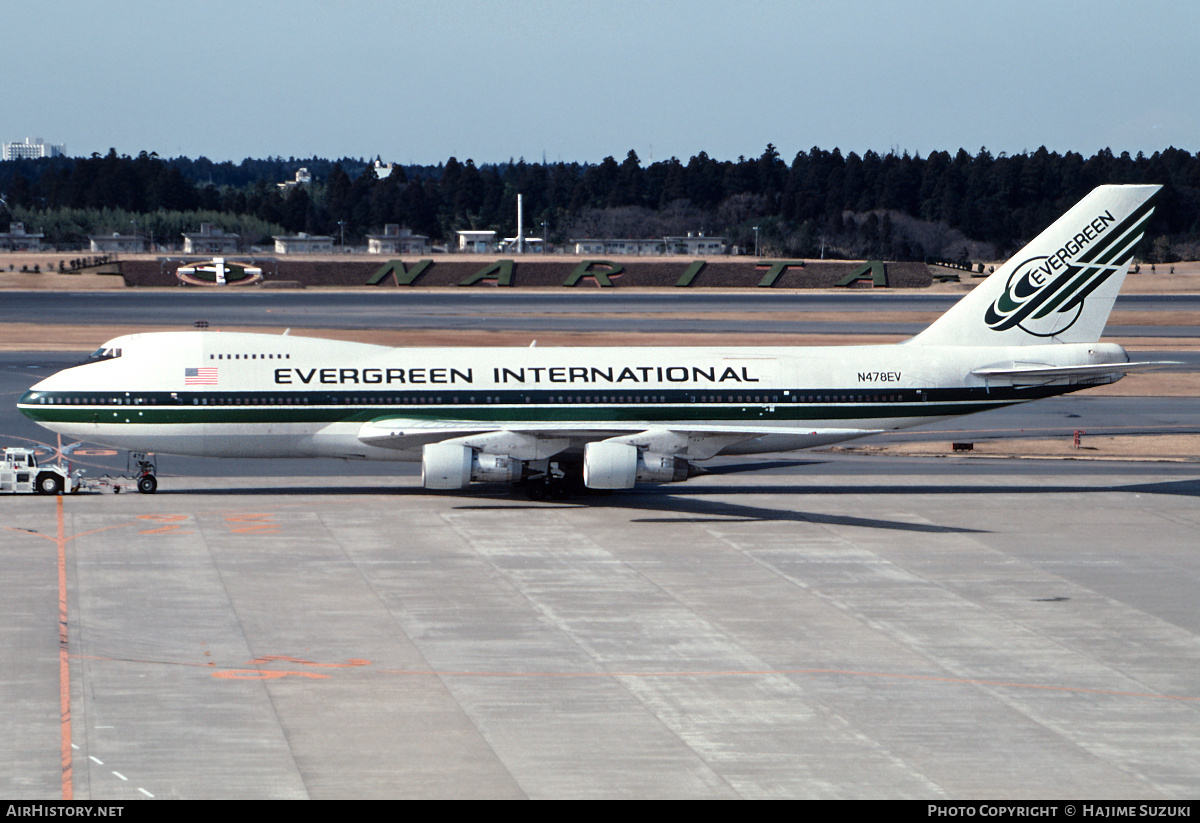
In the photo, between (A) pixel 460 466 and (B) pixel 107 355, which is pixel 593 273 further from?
(A) pixel 460 466

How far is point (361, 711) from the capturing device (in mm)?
23656

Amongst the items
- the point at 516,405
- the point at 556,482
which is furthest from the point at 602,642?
the point at 516,405

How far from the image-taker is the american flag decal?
43.6 m

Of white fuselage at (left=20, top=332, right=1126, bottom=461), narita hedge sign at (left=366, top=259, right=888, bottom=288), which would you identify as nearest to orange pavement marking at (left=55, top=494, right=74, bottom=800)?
white fuselage at (left=20, top=332, right=1126, bottom=461)

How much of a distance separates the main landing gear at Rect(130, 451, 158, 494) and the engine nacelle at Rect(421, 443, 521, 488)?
984 centimetres

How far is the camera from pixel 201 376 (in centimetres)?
4369

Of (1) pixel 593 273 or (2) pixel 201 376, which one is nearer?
(2) pixel 201 376

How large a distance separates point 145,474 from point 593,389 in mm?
15595

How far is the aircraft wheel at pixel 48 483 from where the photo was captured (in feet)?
145

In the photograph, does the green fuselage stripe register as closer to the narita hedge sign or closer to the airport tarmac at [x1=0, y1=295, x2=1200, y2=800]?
the airport tarmac at [x1=0, y1=295, x2=1200, y2=800]

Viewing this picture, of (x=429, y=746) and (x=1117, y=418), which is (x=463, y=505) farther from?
(x=1117, y=418)
